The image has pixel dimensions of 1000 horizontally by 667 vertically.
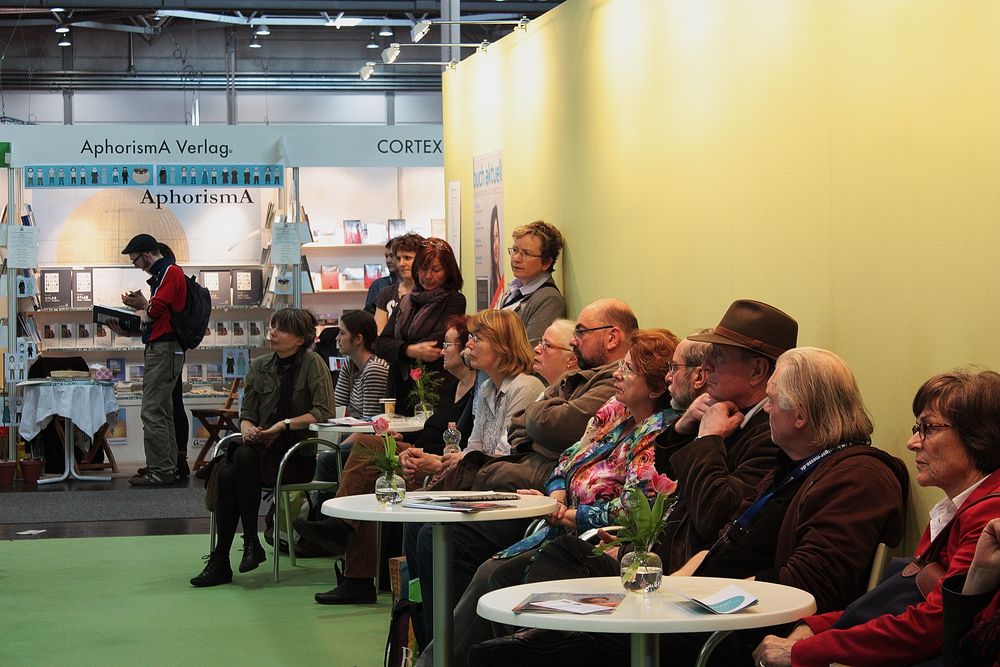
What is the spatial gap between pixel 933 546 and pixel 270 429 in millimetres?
4962

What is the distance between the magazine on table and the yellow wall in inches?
49.0

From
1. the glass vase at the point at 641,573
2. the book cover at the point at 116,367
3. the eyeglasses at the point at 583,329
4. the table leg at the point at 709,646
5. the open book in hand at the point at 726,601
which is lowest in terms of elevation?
the book cover at the point at 116,367

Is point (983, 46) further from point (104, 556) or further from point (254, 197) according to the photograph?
point (254, 197)

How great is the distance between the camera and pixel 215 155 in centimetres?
1295

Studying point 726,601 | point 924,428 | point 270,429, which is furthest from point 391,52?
point 726,601

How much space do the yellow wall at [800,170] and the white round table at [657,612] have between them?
0.98 metres

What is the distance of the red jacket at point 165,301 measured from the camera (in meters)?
11.2

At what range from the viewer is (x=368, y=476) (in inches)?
267

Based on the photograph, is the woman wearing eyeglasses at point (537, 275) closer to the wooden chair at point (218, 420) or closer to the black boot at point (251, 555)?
the black boot at point (251, 555)

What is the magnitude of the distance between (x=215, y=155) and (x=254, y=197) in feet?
4.00

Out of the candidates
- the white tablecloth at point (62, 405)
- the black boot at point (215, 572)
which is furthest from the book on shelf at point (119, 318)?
the black boot at point (215, 572)

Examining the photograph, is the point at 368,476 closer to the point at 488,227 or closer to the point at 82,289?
the point at 488,227

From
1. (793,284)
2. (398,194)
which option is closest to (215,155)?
(398,194)

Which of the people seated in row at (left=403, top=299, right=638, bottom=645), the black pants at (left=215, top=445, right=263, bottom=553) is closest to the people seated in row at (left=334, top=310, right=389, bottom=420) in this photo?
the black pants at (left=215, top=445, right=263, bottom=553)
